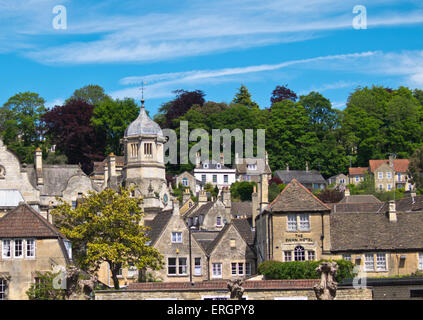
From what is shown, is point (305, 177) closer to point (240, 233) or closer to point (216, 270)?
point (240, 233)

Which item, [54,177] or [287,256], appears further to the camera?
[54,177]

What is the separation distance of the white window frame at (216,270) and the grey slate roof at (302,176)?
70.2m

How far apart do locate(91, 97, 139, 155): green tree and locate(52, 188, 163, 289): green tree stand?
7019 cm

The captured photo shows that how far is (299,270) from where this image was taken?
56.8 m

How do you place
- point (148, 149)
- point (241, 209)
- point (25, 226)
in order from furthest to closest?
point (241, 209) < point (148, 149) < point (25, 226)

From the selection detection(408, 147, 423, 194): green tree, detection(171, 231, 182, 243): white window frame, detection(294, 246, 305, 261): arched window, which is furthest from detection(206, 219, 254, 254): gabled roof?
detection(408, 147, 423, 194): green tree

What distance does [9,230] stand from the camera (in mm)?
55125

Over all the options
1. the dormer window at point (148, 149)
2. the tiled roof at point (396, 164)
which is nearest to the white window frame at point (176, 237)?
the dormer window at point (148, 149)

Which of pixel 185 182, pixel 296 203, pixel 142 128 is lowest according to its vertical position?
pixel 296 203

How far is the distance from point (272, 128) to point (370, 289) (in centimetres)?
10009

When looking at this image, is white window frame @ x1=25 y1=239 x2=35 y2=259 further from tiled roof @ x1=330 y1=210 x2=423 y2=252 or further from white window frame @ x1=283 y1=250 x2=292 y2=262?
tiled roof @ x1=330 y1=210 x2=423 y2=252

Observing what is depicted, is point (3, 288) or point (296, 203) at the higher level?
point (296, 203)

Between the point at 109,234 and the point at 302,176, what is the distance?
266 feet

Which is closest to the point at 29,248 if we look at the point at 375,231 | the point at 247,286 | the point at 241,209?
the point at 247,286
